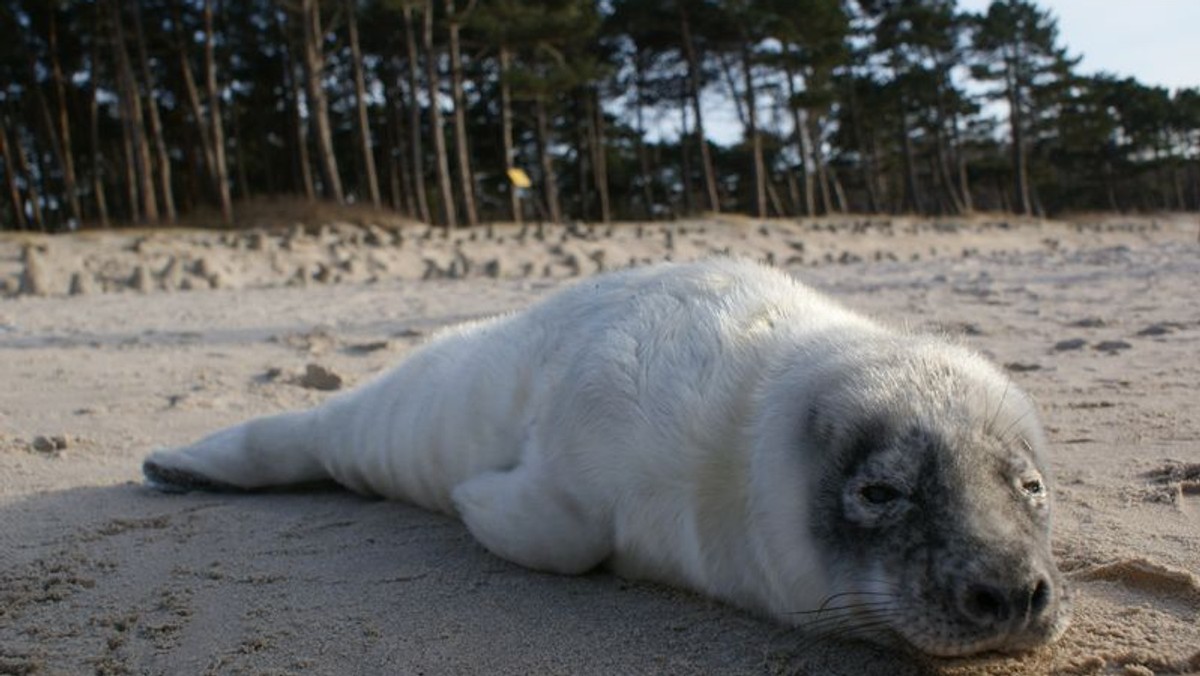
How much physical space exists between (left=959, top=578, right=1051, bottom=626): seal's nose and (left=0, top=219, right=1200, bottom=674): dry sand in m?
0.13

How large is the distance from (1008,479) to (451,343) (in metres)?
1.83

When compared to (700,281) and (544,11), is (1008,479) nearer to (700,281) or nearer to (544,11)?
(700,281)

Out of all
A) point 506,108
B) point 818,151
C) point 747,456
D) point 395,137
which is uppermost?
point 395,137

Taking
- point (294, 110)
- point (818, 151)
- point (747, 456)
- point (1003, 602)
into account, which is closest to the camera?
point (1003, 602)

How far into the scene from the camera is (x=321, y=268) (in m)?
11.8

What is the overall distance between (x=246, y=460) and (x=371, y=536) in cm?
78

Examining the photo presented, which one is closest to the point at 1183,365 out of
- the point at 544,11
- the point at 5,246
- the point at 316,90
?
the point at 5,246

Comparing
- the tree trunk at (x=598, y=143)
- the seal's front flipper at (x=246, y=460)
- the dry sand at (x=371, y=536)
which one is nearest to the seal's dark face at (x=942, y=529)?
the dry sand at (x=371, y=536)

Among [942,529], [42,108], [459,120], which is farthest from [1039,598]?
[42,108]

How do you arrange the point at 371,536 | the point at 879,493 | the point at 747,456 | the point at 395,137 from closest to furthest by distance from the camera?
the point at 879,493 < the point at 747,456 < the point at 371,536 < the point at 395,137

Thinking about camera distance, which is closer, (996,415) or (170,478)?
(996,415)

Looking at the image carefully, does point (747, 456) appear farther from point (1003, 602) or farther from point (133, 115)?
point (133, 115)

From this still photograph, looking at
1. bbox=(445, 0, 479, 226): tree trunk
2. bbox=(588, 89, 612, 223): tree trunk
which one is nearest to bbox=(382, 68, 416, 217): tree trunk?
bbox=(588, 89, 612, 223): tree trunk

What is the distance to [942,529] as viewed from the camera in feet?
5.46
